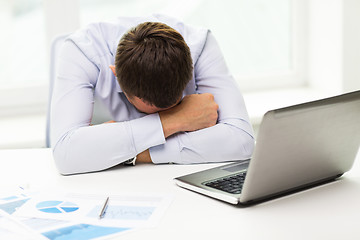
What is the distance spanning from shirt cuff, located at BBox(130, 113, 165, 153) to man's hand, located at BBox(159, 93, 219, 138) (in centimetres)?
3

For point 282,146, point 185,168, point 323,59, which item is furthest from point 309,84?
point 282,146

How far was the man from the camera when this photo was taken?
148cm

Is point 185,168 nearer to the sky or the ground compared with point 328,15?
nearer to the ground

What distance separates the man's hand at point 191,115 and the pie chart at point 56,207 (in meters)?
0.44

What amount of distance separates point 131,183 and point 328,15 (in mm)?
1837

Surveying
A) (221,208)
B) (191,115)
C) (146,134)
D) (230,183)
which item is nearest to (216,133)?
(191,115)

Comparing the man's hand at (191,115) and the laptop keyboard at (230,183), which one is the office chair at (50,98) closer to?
the man's hand at (191,115)

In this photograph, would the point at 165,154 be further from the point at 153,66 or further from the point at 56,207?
the point at 56,207

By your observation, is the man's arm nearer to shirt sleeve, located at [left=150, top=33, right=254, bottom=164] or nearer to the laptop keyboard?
shirt sleeve, located at [left=150, top=33, right=254, bottom=164]

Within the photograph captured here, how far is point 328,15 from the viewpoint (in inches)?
111

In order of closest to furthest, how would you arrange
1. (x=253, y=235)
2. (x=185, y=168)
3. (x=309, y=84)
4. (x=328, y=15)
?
(x=253, y=235), (x=185, y=168), (x=328, y=15), (x=309, y=84)

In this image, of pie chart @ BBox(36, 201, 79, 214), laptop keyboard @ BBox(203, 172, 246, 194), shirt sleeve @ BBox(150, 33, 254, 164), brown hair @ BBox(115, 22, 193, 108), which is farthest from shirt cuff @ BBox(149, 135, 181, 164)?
pie chart @ BBox(36, 201, 79, 214)

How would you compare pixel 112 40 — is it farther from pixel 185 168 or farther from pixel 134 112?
pixel 185 168

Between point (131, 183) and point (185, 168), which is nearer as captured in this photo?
point (131, 183)
